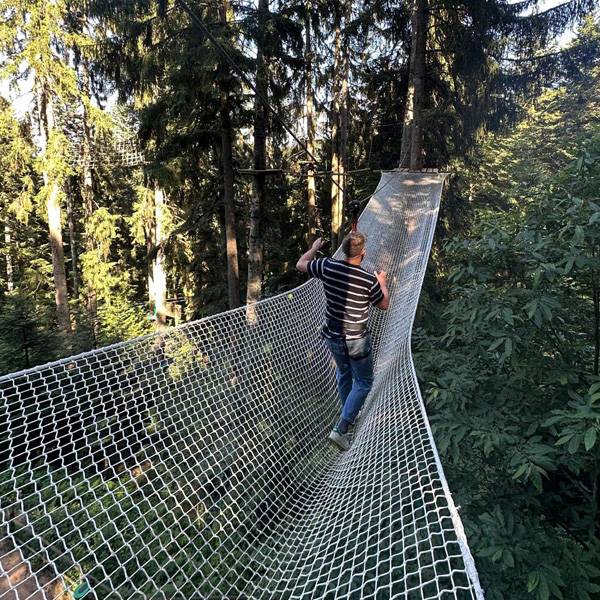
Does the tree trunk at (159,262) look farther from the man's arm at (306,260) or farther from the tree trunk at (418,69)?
the man's arm at (306,260)

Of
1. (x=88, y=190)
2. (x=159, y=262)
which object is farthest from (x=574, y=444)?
(x=88, y=190)

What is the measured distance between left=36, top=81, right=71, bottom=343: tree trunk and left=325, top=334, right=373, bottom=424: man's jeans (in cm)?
499

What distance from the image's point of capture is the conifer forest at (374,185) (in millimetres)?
1448

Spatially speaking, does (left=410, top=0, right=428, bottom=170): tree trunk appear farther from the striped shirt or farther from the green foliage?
the striped shirt

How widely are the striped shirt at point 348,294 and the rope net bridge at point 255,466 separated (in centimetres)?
28

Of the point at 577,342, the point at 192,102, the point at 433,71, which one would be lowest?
the point at 577,342

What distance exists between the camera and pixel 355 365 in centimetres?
196

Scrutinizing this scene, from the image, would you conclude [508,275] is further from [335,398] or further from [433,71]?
[433,71]

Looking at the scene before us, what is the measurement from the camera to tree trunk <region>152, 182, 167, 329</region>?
604 centimetres

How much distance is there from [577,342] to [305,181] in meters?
7.15

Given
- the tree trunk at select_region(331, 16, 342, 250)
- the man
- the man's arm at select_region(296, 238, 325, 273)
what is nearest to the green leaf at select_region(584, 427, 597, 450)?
the man

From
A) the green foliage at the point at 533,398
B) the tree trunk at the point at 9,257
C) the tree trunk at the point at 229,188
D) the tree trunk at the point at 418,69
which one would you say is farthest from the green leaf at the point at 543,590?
the tree trunk at the point at 9,257

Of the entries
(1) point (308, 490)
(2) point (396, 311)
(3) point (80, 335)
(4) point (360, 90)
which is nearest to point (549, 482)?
(1) point (308, 490)

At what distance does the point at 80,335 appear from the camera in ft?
14.7
